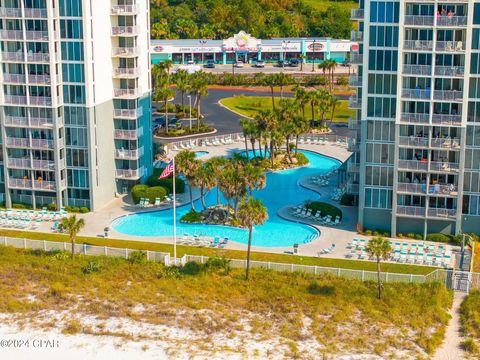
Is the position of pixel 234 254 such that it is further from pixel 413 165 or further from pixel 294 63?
pixel 294 63

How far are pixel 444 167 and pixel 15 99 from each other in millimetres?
39325

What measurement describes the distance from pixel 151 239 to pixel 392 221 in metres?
20.8

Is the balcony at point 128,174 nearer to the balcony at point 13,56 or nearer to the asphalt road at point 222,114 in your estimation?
the balcony at point 13,56

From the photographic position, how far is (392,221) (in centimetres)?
7138

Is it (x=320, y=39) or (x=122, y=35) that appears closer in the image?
(x=122, y=35)

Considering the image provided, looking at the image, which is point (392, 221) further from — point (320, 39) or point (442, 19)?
point (320, 39)

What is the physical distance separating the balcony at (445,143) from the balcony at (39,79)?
114ft

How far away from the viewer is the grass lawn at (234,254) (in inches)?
2537

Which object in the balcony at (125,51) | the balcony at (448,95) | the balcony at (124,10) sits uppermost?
the balcony at (124,10)

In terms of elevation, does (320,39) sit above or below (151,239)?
above

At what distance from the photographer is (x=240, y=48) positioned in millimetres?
179750

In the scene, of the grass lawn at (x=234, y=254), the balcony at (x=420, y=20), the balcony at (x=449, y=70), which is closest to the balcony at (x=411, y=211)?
the grass lawn at (x=234, y=254)

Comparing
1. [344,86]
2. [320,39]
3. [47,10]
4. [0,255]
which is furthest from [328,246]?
[320,39]

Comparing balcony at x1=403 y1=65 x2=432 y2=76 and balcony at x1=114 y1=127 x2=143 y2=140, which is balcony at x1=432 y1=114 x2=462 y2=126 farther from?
balcony at x1=114 y1=127 x2=143 y2=140
